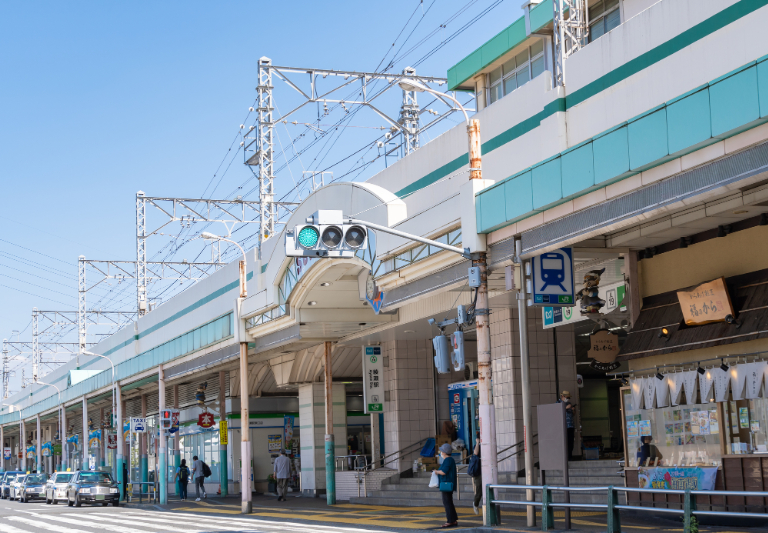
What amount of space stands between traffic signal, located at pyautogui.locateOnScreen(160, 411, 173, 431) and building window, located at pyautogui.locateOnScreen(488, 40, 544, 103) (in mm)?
19047

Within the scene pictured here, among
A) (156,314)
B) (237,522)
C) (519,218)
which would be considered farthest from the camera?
(156,314)

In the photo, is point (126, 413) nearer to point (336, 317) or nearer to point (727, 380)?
point (336, 317)

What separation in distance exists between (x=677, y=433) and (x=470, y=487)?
7.31 m

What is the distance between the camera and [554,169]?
15094 millimetres

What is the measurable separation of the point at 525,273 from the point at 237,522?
35.3 feet

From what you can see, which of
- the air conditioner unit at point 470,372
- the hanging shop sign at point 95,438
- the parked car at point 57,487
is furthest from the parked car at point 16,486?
the air conditioner unit at point 470,372

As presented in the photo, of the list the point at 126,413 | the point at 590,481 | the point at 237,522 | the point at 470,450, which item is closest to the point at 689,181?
the point at 590,481

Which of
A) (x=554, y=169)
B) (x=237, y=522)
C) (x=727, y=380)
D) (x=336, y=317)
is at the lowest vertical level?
(x=237, y=522)

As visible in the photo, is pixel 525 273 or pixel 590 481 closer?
pixel 525 273

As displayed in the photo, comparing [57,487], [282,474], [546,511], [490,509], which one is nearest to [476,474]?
[490,509]

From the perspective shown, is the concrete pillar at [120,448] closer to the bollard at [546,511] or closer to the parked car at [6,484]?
the parked car at [6,484]

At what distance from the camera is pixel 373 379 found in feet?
97.1

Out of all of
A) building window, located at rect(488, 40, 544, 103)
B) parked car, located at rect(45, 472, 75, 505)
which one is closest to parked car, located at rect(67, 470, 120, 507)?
parked car, located at rect(45, 472, 75, 505)

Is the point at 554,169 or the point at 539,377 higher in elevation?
the point at 554,169
